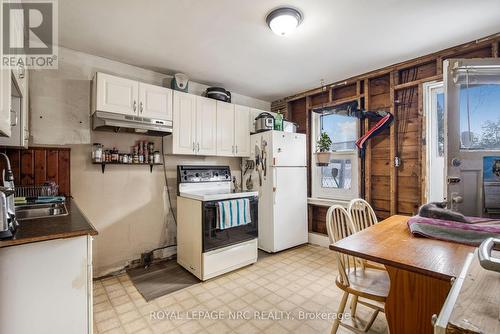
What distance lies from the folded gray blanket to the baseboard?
2172 mm

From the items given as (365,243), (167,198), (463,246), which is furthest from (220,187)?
(463,246)

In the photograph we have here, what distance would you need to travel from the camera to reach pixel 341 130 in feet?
11.8

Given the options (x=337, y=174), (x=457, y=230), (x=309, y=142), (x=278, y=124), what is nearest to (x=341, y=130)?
(x=309, y=142)

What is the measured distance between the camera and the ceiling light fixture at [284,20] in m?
1.85

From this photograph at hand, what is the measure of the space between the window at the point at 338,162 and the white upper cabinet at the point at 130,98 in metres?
2.40

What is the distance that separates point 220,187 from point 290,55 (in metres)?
1.98

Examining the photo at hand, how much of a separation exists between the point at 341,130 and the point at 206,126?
2051 mm

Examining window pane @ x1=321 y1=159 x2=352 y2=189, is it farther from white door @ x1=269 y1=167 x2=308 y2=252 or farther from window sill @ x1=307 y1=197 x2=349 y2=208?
white door @ x1=269 y1=167 x2=308 y2=252

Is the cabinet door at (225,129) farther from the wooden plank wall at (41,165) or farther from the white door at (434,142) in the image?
the white door at (434,142)

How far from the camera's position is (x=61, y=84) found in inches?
95.8

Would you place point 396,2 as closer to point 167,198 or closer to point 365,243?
point 365,243

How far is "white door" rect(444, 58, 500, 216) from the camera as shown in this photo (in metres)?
1.78

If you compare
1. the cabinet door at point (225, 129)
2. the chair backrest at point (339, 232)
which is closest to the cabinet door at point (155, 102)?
the cabinet door at point (225, 129)

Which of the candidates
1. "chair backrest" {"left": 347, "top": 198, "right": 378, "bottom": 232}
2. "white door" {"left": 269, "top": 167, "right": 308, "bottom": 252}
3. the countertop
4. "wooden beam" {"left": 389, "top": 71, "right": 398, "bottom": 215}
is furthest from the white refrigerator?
the countertop
